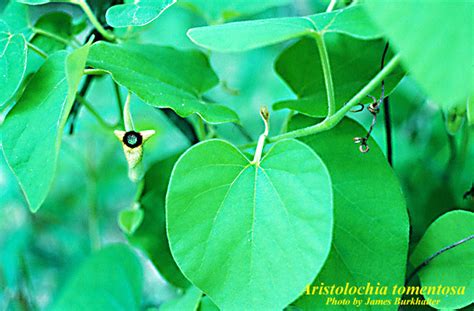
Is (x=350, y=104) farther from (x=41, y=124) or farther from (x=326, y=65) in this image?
(x=41, y=124)

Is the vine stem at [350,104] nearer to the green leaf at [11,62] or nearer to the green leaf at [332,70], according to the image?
the green leaf at [332,70]

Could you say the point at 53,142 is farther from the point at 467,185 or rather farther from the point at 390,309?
the point at 467,185

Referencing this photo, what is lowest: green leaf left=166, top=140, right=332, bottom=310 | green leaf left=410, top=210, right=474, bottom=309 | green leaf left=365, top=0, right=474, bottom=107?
green leaf left=410, top=210, right=474, bottom=309

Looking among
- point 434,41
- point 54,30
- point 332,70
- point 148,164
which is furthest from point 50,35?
point 148,164

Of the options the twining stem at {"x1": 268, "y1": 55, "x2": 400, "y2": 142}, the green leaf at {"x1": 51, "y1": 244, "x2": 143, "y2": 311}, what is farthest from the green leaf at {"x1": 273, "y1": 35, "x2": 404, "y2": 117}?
the green leaf at {"x1": 51, "y1": 244, "x2": 143, "y2": 311}

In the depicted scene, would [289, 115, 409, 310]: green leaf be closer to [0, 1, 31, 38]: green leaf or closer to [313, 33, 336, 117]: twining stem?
[313, 33, 336, 117]: twining stem
